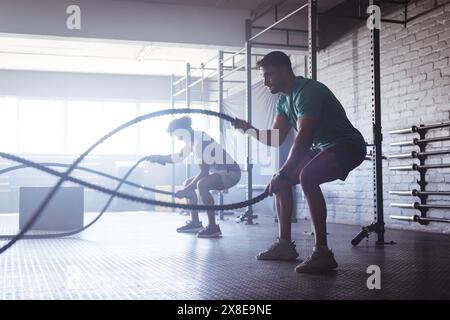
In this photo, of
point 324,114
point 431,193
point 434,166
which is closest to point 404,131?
point 434,166

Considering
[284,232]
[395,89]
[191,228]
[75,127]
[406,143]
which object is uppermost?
Answer: [75,127]

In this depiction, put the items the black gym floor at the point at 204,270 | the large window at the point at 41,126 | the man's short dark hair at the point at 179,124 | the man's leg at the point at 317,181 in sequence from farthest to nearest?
the large window at the point at 41,126
the man's short dark hair at the point at 179,124
the man's leg at the point at 317,181
the black gym floor at the point at 204,270

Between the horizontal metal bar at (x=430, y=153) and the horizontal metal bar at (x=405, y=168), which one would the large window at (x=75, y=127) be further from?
the horizontal metal bar at (x=430, y=153)

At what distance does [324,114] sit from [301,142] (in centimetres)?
25

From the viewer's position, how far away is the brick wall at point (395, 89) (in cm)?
492

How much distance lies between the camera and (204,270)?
107 inches

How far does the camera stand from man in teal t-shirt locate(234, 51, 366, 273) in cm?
253

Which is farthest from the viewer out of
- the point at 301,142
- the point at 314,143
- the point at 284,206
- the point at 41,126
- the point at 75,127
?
the point at 75,127

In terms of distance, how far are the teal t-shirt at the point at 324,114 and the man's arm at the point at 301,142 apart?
4 centimetres

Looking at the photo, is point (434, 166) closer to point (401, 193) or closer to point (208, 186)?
point (401, 193)

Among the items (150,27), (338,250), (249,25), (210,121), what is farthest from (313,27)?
(210,121)

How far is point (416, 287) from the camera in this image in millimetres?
2207

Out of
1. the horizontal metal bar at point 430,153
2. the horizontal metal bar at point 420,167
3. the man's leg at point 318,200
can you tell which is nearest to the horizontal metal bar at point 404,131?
the horizontal metal bar at point 430,153
